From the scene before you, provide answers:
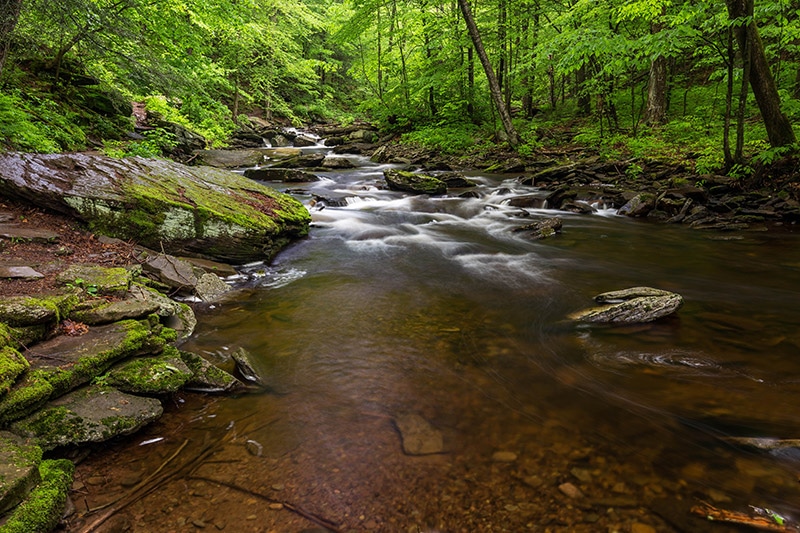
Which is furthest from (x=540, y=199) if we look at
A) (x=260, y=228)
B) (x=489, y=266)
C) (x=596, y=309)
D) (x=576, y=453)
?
(x=576, y=453)

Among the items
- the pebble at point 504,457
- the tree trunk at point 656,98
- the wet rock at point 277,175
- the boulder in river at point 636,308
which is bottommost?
the pebble at point 504,457

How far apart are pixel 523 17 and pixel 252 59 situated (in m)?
14.6

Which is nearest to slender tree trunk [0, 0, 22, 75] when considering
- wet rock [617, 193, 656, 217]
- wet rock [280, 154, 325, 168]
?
wet rock [280, 154, 325, 168]

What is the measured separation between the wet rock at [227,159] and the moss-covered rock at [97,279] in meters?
10.4

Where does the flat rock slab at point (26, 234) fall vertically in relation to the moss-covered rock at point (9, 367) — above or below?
above

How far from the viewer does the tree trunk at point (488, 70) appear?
14.5m

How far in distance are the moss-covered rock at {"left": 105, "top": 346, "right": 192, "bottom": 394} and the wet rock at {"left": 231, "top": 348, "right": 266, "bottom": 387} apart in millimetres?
440

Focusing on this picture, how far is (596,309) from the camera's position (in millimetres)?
4805

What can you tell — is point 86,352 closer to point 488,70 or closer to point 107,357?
point 107,357

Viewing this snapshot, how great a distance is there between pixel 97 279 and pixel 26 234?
160 centimetres

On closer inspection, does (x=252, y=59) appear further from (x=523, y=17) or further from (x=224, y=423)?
(x=224, y=423)

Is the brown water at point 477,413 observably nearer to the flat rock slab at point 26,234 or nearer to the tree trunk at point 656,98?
the flat rock slab at point 26,234

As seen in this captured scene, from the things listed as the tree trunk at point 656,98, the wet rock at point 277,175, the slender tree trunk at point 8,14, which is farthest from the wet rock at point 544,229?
the tree trunk at point 656,98

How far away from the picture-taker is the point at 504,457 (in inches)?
103
